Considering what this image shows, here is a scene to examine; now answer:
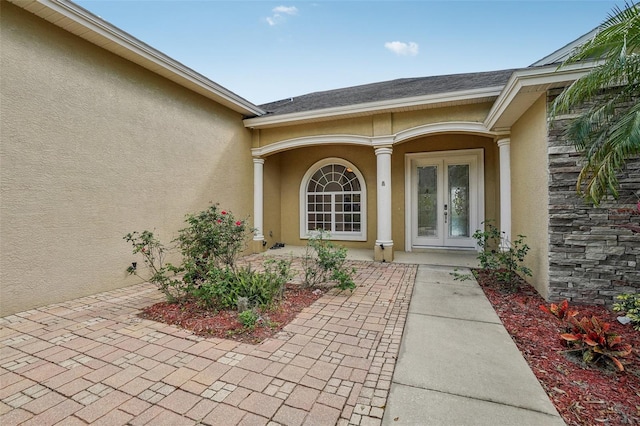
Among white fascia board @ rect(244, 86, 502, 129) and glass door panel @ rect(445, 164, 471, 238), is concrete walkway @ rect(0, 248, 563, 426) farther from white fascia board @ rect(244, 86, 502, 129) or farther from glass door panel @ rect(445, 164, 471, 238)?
glass door panel @ rect(445, 164, 471, 238)

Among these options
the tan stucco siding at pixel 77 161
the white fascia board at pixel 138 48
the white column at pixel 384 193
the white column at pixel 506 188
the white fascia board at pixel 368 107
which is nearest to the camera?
the tan stucco siding at pixel 77 161

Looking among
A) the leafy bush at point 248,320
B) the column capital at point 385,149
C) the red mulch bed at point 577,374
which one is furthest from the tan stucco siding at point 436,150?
the leafy bush at point 248,320

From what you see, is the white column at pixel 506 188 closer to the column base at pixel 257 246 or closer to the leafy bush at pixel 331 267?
the leafy bush at pixel 331 267

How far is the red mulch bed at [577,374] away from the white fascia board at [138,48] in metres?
6.51

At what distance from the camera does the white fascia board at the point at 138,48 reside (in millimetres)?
3682

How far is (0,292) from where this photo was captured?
3441 millimetres

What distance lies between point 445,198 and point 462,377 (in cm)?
626

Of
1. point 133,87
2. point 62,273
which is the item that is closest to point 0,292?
point 62,273

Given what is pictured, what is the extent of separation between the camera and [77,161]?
4.15 meters

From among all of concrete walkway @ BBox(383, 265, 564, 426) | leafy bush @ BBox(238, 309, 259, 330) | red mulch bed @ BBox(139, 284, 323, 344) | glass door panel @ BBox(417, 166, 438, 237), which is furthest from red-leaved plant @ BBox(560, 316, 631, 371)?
glass door panel @ BBox(417, 166, 438, 237)

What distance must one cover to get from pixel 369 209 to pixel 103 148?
6.31 metres

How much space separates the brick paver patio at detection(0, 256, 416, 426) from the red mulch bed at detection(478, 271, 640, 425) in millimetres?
1133

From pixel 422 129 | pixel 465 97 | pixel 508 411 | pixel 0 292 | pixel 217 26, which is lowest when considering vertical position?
pixel 508 411

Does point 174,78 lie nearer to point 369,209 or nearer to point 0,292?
point 0,292
